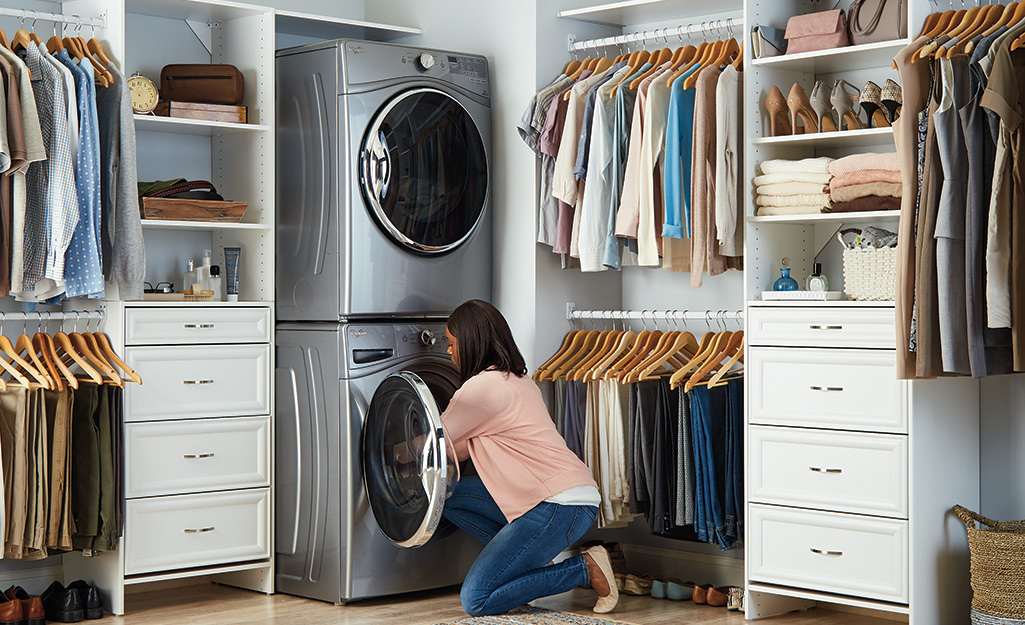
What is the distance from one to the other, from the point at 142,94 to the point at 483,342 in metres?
1.46

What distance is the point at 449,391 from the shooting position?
4.48 meters

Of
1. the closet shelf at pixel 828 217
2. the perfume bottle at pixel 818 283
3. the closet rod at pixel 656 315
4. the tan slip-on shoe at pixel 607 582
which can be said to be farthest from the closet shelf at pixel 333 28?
the tan slip-on shoe at pixel 607 582

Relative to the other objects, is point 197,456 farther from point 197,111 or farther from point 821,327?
point 821,327

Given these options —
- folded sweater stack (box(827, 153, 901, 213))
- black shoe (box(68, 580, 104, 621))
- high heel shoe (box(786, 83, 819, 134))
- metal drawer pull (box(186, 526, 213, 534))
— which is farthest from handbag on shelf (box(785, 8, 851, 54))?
black shoe (box(68, 580, 104, 621))

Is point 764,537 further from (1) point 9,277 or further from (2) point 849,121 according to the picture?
(1) point 9,277

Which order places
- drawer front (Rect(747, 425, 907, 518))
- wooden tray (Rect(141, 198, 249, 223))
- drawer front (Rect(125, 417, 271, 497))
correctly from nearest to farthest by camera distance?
drawer front (Rect(747, 425, 907, 518)), drawer front (Rect(125, 417, 271, 497)), wooden tray (Rect(141, 198, 249, 223))

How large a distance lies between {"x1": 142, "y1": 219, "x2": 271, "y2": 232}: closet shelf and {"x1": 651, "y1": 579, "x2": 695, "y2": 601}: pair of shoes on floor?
191 cm

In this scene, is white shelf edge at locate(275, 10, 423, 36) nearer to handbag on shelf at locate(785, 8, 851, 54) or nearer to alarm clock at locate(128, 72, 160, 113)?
alarm clock at locate(128, 72, 160, 113)

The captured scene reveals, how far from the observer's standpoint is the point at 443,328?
4504 millimetres

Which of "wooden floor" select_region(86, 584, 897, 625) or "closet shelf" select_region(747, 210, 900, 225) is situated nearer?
"closet shelf" select_region(747, 210, 900, 225)

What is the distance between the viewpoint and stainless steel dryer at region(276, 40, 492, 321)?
14.0 ft

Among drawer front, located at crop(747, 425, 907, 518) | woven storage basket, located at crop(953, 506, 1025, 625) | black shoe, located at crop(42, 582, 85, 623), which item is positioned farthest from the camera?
black shoe, located at crop(42, 582, 85, 623)

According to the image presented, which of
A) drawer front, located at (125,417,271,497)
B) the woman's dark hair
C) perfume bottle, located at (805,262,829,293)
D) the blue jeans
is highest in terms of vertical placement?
perfume bottle, located at (805,262,829,293)

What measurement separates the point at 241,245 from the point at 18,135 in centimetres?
104
